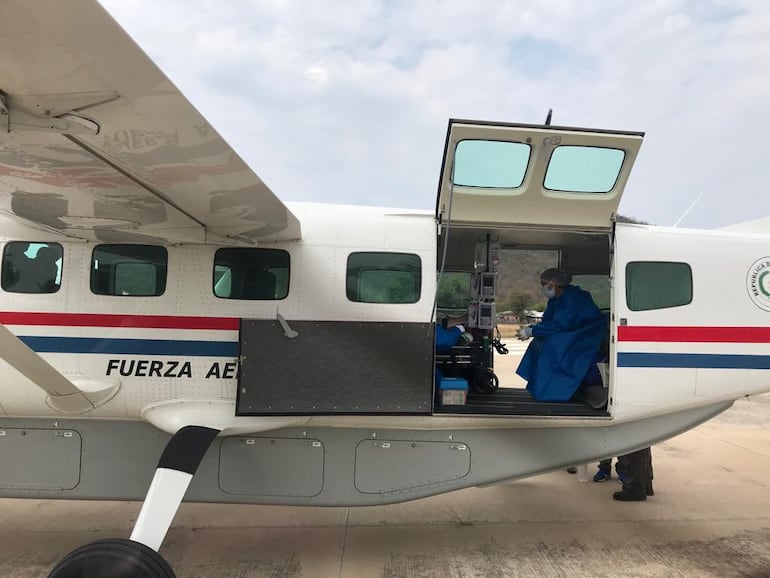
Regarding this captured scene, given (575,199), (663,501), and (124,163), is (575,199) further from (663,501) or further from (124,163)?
(663,501)

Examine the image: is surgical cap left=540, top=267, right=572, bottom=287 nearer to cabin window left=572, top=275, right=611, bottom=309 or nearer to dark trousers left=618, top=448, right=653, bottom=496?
cabin window left=572, top=275, right=611, bottom=309

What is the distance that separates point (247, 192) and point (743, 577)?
15.3 ft

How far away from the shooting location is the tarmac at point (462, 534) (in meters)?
4.16

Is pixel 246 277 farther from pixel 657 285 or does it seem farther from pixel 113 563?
pixel 657 285

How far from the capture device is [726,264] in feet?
14.2

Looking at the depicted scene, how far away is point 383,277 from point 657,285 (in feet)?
7.39

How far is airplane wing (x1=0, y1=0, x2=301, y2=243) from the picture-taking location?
1671 mm

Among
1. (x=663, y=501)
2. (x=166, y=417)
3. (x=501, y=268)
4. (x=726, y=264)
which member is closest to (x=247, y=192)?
(x=166, y=417)

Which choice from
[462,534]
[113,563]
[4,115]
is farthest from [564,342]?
[4,115]

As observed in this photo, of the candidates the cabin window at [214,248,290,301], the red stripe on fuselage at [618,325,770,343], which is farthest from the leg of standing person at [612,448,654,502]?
the cabin window at [214,248,290,301]

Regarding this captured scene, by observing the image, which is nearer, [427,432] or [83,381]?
[83,381]

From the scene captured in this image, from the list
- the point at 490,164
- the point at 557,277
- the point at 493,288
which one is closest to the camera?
the point at 490,164

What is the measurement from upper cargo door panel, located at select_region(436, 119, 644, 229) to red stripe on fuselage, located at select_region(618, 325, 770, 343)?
884mm

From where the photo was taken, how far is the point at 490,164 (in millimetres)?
3877
